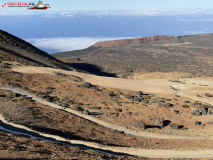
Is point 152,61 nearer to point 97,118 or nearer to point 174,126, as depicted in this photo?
point 174,126

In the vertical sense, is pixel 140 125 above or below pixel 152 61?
below

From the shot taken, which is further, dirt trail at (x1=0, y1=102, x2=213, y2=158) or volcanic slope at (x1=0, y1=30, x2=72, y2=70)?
volcanic slope at (x1=0, y1=30, x2=72, y2=70)

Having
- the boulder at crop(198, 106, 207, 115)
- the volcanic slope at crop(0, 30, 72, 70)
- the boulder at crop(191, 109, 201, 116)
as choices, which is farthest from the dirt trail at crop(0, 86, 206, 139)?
the volcanic slope at crop(0, 30, 72, 70)

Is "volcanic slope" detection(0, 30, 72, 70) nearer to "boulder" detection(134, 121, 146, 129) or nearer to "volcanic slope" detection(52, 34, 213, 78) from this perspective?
"volcanic slope" detection(52, 34, 213, 78)

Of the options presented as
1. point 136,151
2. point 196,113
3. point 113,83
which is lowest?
point 196,113

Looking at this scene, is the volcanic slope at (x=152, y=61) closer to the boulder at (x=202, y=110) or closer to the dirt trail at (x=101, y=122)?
the boulder at (x=202, y=110)

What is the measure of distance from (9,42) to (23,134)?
2317 inches

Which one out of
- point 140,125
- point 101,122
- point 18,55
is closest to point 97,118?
point 101,122

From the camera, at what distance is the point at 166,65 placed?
299 ft

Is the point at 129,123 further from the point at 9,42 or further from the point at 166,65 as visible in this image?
the point at 166,65

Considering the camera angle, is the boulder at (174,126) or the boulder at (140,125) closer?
the boulder at (140,125)

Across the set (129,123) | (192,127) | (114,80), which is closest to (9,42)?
(114,80)

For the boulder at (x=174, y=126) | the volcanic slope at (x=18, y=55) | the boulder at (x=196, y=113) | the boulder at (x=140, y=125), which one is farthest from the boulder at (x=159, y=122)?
the volcanic slope at (x=18, y=55)

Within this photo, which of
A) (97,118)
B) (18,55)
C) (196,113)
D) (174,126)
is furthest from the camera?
(18,55)
